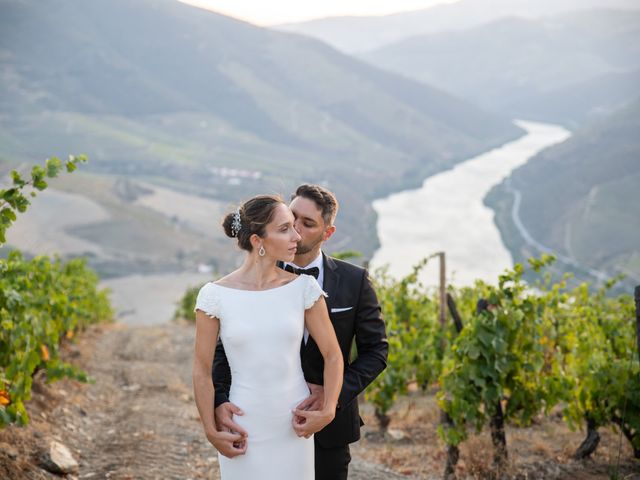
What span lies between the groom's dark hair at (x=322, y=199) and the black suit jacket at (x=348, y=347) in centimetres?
17

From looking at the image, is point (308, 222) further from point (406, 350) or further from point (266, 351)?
point (406, 350)

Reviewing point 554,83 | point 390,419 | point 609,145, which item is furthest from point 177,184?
point 554,83

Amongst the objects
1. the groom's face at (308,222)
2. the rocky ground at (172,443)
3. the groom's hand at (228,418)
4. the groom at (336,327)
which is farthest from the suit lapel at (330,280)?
the rocky ground at (172,443)

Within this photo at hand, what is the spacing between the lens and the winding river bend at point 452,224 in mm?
61688

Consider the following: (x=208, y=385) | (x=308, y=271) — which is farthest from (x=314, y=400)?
(x=308, y=271)

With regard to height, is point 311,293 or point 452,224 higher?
point 452,224

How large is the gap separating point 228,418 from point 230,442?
3.3 inches

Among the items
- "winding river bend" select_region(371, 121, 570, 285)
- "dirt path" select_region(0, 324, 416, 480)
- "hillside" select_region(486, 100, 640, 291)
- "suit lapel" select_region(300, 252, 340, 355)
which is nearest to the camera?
"suit lapel" select_region(300, 252, 340, 355)

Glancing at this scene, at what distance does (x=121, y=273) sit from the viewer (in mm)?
67438

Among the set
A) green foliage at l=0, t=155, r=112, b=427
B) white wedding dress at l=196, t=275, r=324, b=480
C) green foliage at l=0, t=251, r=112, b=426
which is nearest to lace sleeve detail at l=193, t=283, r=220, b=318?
white wedding dress at l=196, t=275, r=324, b=480

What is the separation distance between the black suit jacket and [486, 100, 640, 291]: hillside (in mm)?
52862

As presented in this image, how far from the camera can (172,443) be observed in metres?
6.05

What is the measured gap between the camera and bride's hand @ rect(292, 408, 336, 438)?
8.52ft

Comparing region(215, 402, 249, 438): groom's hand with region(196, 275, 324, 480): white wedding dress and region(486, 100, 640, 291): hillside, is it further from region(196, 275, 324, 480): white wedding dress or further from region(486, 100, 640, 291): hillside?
region(486, 100, 640, 291): hillside
